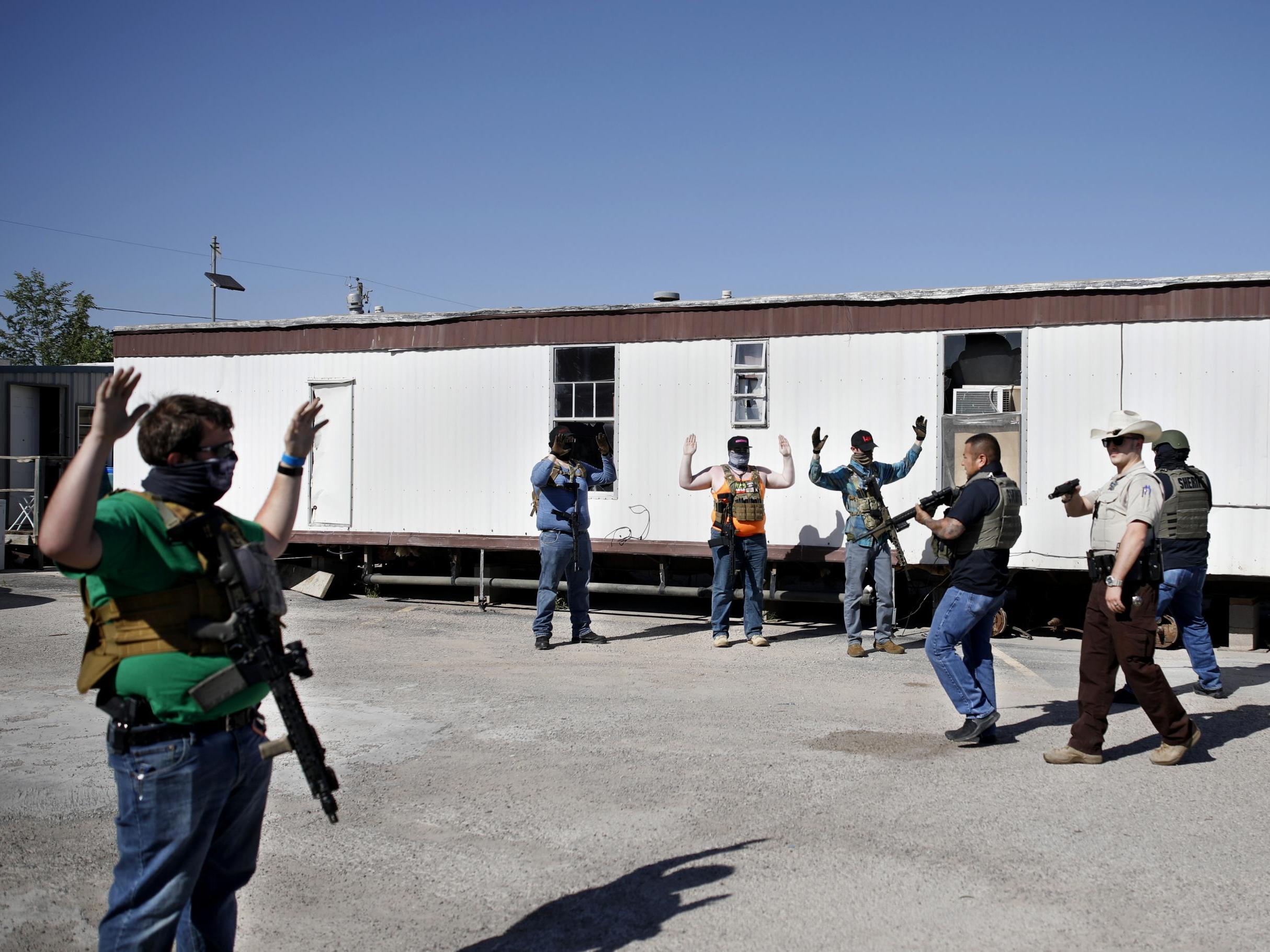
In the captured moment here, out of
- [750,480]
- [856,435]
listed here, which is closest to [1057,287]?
[856,435]

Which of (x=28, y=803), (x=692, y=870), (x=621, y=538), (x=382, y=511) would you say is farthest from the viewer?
(x=382, y=511)

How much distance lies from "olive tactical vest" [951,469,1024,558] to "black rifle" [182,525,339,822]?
438 cm

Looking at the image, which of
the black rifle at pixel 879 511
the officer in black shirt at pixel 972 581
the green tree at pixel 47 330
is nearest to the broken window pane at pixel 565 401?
the black rifle at pixel 879 511

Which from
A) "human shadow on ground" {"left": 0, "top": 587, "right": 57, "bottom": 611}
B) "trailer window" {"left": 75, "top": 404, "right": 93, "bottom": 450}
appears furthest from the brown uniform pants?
"trailer window" {"left": 75, "top": 404, "right": 93, "bottom": 450}

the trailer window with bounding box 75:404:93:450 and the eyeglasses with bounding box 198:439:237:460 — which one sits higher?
the trailer window with bounding box 75:404:93:450

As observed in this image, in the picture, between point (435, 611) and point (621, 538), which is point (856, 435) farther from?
point (435, 611)

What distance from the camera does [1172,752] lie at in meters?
5.89

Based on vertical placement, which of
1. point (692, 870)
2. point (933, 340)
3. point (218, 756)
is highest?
point (933, 340)

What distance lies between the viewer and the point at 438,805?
17.1 feet

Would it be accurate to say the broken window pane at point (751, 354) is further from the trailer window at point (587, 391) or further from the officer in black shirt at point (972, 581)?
the officer in black shirt at point (972, 581)

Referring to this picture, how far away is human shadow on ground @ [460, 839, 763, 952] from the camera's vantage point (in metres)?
3.74

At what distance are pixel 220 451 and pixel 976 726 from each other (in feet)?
15.5

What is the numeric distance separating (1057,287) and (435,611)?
7261 millimetres

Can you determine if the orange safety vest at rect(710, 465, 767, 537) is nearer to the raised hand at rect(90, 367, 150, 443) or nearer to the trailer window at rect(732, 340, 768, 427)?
the trailer window at rect(732, 340, 768, 427)
